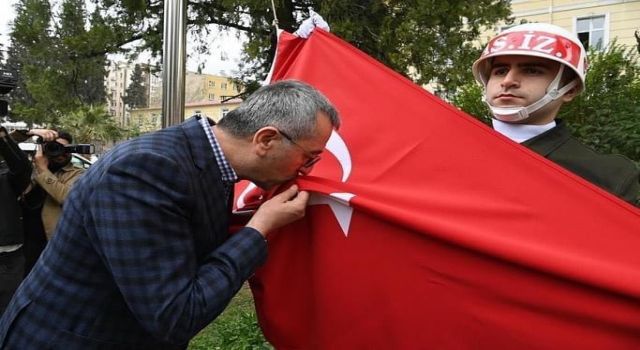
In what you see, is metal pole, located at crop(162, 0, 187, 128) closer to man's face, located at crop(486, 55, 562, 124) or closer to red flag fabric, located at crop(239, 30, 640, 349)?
red flag fabric, located at crop(239, 30, 640, 349)

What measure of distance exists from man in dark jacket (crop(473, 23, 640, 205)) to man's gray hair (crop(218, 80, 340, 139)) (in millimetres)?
884

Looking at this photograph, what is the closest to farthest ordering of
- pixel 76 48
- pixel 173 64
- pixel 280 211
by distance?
pixel 280 211, pixel 173 64, pixel 76 48

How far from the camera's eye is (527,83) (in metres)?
2.33

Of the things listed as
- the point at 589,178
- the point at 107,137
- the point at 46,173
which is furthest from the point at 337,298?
the point at 107,137

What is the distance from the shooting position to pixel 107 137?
40531mm

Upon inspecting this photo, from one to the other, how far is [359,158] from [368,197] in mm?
220

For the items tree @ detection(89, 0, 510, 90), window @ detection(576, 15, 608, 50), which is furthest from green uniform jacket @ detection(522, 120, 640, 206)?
window @ detection(576, 15, 608, 50)

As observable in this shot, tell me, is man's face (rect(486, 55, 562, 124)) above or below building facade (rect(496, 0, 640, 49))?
above

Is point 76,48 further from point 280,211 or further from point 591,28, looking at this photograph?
point 591,28

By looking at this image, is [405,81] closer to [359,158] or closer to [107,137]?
[359,158]

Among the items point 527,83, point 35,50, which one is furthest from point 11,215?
point 35,50

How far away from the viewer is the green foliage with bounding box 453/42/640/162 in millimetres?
4859

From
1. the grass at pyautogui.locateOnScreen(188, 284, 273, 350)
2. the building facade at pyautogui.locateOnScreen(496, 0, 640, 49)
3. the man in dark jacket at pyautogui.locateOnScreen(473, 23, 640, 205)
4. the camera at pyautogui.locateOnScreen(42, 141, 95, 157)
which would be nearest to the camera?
the man in dark jacket at pyautogui.locateOnScreen(473, 23, 640, 205)

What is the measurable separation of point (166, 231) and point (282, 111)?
19.6 inches
